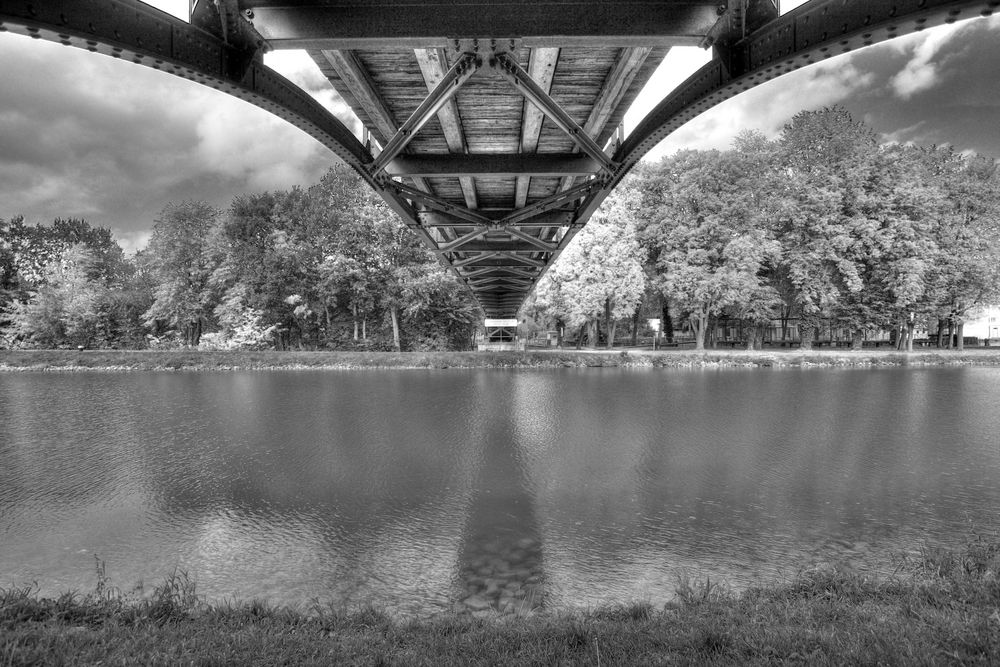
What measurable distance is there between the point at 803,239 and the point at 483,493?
3674 cm

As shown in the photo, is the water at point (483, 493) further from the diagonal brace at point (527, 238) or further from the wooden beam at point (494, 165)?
the wooden beam at point (494, 165)

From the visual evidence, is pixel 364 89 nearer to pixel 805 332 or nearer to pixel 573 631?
pixel 573 631

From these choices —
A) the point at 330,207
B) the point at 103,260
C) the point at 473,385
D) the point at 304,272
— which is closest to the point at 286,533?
the point at 473,385

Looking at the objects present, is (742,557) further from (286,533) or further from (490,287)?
(490,287)

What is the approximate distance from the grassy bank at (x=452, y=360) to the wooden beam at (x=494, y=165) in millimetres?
24354

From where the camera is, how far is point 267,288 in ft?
126

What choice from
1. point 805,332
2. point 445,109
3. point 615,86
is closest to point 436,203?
point 445,109

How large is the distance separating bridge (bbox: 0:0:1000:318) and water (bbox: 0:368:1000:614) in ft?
17.5

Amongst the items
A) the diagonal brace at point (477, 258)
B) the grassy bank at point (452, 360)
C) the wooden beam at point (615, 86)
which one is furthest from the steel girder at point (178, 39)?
the grassy bank at point (452, 360)

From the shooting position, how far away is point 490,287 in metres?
27.4

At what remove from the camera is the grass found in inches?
139

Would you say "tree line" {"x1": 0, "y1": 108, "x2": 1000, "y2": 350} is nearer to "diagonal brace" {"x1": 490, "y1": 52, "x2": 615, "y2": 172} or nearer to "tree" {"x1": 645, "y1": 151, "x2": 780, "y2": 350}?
"tree" {"x1": 645, "y1": 151, "x2": 780, "y2": 350}

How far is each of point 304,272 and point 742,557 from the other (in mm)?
37553

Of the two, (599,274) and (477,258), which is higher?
(599,274)
